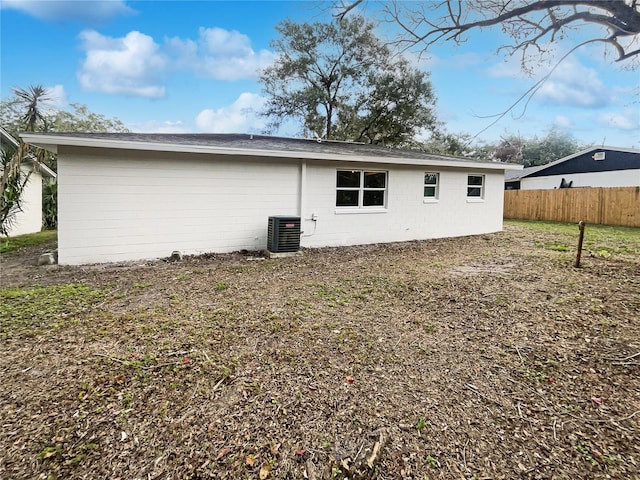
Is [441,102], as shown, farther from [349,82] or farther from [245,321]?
[245,321]

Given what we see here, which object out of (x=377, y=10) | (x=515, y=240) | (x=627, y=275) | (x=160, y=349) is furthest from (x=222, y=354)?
(x=515, y=240)

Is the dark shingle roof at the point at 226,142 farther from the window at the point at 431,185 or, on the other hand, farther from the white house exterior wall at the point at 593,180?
the white house exterior wall at the point at 593,180

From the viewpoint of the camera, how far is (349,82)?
67.2 ft

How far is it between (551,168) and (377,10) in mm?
21688

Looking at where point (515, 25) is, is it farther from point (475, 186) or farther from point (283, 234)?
point (475, 186)

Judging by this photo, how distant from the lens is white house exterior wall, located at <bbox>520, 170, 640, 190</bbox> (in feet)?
58.3

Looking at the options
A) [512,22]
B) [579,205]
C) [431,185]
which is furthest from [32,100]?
[579,205]

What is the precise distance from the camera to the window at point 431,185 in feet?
34.5

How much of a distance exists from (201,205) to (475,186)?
9.09 meters

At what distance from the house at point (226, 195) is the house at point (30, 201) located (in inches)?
233

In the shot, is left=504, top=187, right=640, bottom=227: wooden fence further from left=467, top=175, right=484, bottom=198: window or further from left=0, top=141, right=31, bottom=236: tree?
left=0, top=141, right=31, bottom=236: tree

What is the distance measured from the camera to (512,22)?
595cm

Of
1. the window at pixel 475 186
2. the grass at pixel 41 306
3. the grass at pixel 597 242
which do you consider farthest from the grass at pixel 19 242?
the grass at pixel 597 242

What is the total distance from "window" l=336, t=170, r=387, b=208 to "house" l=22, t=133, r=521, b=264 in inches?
1.1
